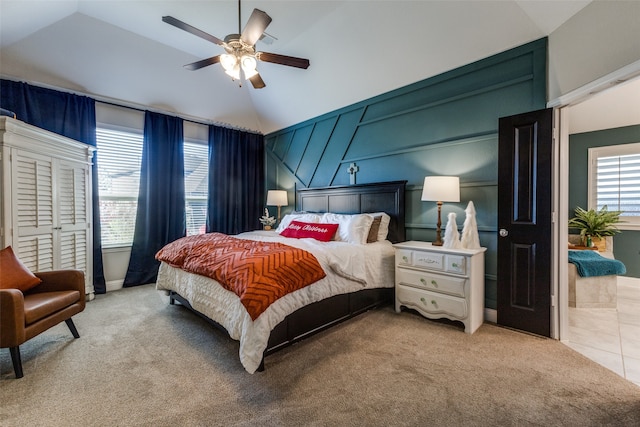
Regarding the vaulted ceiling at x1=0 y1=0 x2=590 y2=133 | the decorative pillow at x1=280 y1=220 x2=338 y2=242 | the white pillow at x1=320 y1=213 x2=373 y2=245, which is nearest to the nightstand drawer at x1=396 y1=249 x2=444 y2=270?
the white pillow at x1=320 y1=213 x2=373 y2=245

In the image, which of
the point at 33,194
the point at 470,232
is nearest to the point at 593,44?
the point at 470,232

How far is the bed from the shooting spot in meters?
1.95

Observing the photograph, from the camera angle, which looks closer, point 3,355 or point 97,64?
point 3,355

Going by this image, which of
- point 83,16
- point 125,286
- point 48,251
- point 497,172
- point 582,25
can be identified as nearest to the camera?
point 582,25

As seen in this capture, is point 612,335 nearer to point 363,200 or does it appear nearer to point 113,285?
point 363,200

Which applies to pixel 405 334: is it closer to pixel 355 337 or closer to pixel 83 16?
pixel 355 337

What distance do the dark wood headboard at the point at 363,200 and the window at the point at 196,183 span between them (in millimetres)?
1770

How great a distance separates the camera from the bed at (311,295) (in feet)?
6.41

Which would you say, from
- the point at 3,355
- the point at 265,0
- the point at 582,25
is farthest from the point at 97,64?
the point at 582,25

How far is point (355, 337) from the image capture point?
2.54 meters

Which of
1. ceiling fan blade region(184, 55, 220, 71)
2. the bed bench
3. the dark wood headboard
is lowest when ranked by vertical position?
the bed bench

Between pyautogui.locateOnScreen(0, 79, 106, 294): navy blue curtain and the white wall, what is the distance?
5.46 meters

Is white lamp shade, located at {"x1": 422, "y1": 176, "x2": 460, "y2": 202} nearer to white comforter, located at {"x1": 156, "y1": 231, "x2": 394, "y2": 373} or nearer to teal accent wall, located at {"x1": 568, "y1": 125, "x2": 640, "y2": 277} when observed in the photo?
white comforter, located at {"x1": 156, "y1": 231, "x2": 394, "y2": 373}

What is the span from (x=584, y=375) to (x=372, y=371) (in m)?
1.48
